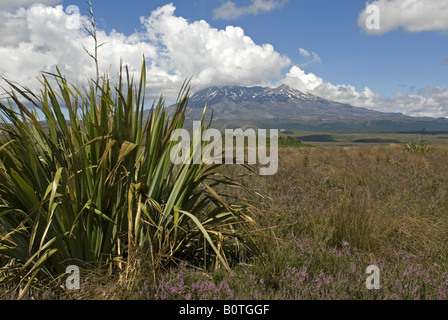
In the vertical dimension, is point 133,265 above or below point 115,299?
above

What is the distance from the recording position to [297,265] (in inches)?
121

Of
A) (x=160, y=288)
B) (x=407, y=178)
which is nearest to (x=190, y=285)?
(x=160, y=288)

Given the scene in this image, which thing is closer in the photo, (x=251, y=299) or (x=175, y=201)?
(x=251, y=299)

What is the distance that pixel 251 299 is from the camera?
7.90 ft

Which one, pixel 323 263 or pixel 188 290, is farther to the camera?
pixel 323 263

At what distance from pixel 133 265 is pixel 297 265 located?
1.43 meters

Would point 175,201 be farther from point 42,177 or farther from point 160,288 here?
point 42,177

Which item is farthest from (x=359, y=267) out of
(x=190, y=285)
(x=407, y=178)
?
(x=407, y=178)

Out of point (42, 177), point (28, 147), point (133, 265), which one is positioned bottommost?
point (133, 265)
